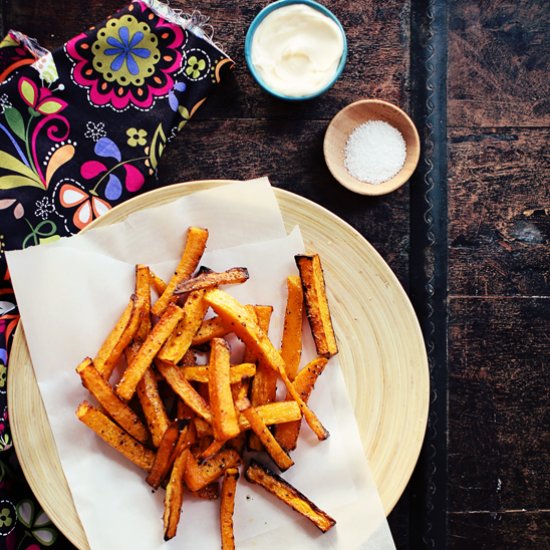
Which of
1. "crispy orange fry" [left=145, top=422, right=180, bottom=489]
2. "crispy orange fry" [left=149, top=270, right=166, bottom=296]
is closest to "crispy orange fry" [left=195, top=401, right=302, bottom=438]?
"crispy orange fry" [left=145, top=422, right=180, bottom=489]

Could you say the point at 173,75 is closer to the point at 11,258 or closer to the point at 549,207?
the point at 11,258

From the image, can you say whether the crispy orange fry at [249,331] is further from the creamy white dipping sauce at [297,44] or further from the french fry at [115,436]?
the creamy white dipping sauce at [297,44]

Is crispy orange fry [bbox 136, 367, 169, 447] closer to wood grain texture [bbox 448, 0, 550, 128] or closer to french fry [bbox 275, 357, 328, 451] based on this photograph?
french fry [bbox 275, 357, 328, 451]

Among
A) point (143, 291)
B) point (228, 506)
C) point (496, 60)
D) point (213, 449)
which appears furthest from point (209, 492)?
point (496, 60)

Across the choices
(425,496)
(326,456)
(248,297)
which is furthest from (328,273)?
(425,496)

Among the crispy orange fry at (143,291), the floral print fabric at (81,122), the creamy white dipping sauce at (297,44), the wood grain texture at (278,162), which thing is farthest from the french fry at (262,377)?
the creamy white dipping sauce at (297,44)
